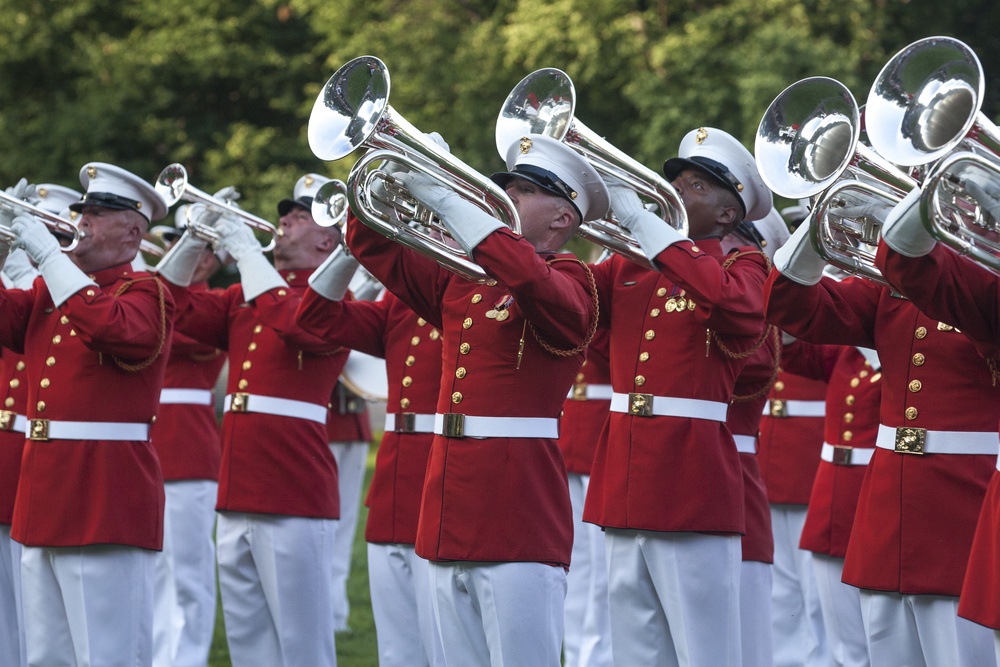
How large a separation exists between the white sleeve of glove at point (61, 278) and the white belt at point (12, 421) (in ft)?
3.79

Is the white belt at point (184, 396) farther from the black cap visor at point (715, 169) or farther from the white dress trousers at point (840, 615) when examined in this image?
the black cap visor at point (715, 169)

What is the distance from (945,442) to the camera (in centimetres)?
477

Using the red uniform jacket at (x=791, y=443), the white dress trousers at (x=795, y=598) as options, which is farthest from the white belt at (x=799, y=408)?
the white dress trousers at (x=795, y=598)

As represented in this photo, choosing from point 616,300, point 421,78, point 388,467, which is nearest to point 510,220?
point 616,300

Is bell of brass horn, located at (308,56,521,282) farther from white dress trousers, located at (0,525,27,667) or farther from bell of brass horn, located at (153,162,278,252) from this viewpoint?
white dress trousers, located at (0,525,27,667)

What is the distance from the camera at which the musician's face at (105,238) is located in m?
6.45

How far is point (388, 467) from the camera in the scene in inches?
262

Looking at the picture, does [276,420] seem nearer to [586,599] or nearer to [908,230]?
[586,599]

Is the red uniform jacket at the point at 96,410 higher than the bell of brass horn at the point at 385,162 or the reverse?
the reverse

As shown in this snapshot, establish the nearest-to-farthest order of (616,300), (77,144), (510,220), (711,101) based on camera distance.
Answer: (510,220)
(616,300)
(711,101)
(77,144)

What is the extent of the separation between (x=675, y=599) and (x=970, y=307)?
146 cm

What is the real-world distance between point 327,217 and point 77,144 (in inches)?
666

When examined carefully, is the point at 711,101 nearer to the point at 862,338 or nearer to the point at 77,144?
the point at 77,144

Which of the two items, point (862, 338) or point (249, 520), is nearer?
point (862, 338)
